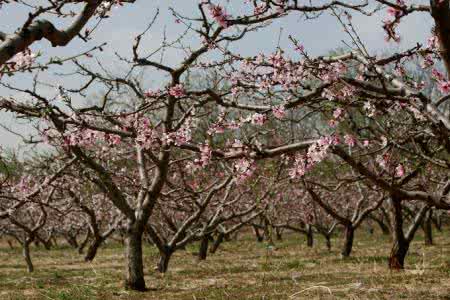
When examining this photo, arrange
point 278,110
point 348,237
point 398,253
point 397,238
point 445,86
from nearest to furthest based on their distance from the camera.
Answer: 1. point 445,86
2. point 278,110
3. point 397,238
4. point 398,253
5. point 348,237

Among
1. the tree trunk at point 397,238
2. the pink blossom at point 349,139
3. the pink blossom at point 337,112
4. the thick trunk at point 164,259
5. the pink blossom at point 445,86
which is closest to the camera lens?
the pink blossom at point 445,86

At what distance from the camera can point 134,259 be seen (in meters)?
12.0

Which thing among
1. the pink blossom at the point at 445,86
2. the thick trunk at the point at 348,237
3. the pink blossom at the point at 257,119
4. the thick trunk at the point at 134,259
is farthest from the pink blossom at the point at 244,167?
the thick trunk at the point at 348,237

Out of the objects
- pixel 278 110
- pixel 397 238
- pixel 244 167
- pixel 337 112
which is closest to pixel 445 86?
pixel 337 112

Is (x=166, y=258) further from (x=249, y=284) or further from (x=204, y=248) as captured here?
(x=204, y=248)

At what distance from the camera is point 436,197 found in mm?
7152

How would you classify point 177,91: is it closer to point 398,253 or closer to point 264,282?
point 264,282

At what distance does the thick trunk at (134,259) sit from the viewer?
11969 millimetres

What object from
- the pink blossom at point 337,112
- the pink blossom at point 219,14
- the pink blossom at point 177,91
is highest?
the pink blossom at point 219,14

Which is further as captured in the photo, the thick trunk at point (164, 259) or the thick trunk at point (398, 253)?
the thick trunk at point (164, 259)

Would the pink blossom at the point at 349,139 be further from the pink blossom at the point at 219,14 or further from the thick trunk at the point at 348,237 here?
the thick trunk at the point at 348,237

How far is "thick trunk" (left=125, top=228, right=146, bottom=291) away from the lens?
12.0m

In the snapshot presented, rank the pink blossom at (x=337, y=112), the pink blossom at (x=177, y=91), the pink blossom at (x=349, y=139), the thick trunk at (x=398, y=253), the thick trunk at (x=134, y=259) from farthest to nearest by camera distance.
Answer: the thick trunk at (x=398, y=253) < the thick trunk at (x=134, y=259) < the pink blossom at (x=177, y=91) < the pink blossom at (x=349, y=139) < the pink blossom at (x=337, y=112)

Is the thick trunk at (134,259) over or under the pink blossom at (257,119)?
under
